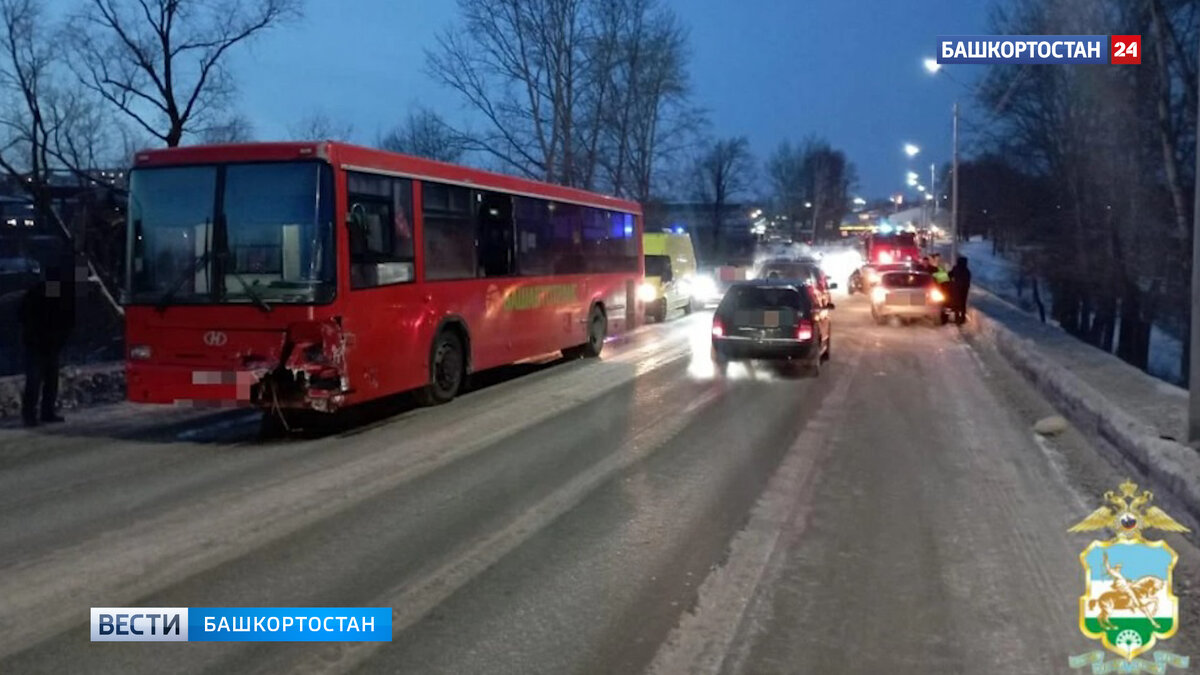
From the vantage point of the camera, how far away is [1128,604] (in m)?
5.72

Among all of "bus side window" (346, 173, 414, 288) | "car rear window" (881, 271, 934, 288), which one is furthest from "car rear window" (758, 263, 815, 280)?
"bus side window" (346, 173, 414, 288)

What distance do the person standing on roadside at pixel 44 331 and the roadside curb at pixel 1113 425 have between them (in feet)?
36.4

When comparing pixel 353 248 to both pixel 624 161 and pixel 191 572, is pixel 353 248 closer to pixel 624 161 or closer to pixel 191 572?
pixel 191 572

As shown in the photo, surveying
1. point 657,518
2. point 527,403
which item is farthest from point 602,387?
point 657,518

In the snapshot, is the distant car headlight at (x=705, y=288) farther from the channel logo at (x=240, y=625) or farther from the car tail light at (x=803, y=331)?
the channel logo at (x=240, y=625)

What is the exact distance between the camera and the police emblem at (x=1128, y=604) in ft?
17.5

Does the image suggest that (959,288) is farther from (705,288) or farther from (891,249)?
(891,249)

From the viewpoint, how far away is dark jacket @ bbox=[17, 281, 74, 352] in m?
12.3

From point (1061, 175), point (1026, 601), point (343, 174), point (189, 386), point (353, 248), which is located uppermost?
point (1061, 175)

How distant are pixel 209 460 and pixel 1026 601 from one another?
24.8 feet

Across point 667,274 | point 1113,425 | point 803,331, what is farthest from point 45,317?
point 667,274

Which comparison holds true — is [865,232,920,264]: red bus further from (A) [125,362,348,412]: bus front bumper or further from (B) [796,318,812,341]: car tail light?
(A) [125,362,348,412]: bus front bumper

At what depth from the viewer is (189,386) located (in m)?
11.5

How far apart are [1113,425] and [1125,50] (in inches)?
681
